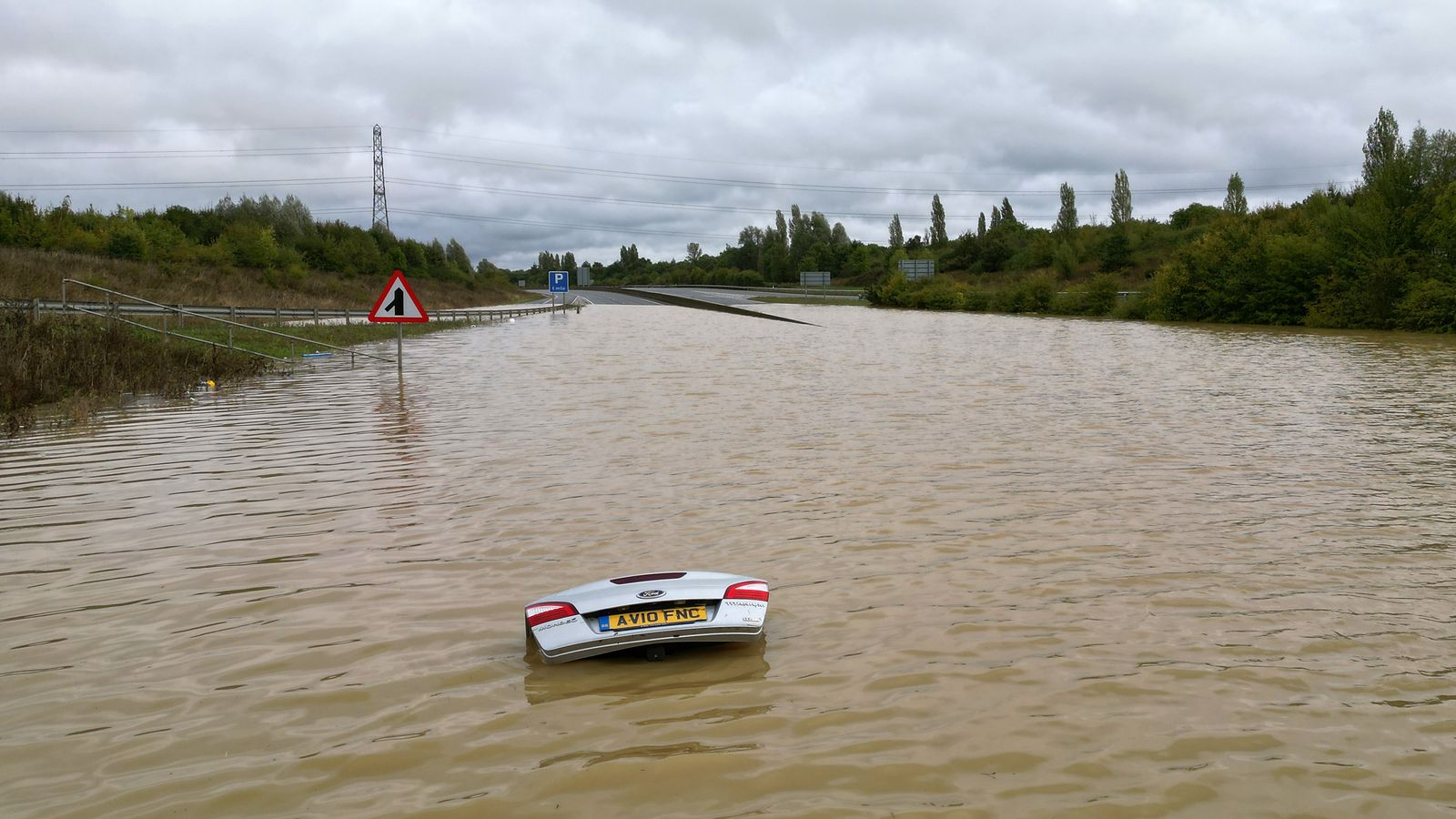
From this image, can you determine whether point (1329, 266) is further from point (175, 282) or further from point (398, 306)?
point (175, 282)

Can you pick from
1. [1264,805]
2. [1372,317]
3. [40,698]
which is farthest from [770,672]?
[1372,317]

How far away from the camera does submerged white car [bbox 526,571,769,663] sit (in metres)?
5.36

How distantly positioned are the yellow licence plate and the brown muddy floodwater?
0.85 feet

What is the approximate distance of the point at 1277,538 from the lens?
7.89m

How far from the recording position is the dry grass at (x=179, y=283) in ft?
129

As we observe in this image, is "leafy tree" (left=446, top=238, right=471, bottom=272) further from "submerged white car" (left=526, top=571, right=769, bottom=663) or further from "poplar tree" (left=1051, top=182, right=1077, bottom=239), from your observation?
"submerged white car" (left=526, top=571, right=769, bottom=663)

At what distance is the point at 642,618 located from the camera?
5.43 m

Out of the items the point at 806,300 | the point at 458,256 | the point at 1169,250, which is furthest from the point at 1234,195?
the point at 458,256

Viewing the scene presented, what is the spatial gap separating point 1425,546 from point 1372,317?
46104 mm

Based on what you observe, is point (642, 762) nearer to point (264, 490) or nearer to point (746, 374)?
point (264, 490)

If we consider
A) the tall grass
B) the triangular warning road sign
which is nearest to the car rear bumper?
the tall grass

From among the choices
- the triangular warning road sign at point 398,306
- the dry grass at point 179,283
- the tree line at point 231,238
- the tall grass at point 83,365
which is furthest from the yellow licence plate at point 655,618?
the tree line at point 231,238

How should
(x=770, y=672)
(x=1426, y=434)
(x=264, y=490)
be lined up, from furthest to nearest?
(x=1426, y=434) → (x=264, y=490) → (x=770, y=672)

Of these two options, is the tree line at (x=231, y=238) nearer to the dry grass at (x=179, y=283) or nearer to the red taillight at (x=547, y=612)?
the dry grass at (x=179, y=283)
